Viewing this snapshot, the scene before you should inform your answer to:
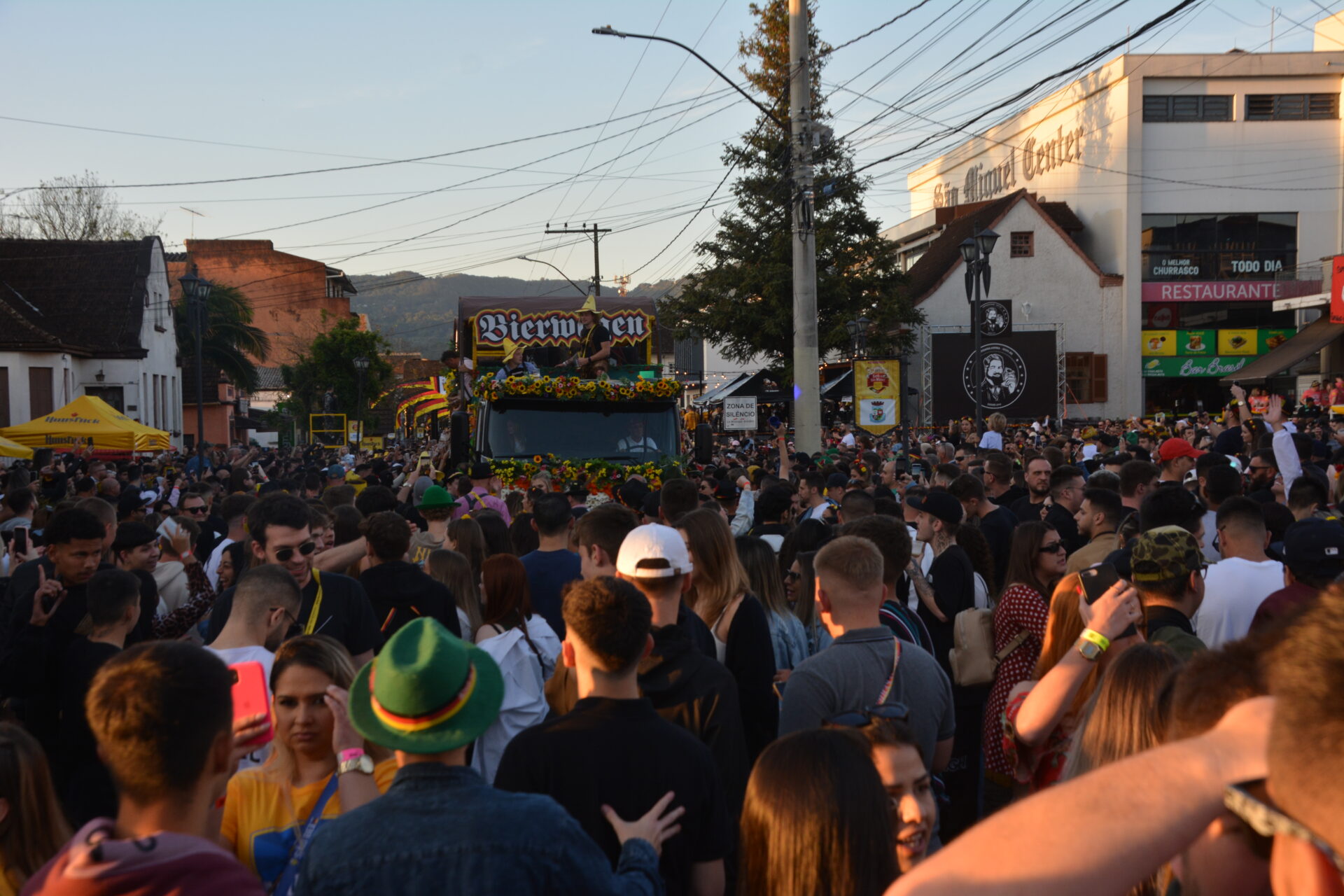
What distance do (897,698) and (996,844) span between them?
2953 mm

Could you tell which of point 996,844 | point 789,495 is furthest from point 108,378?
point 996,844

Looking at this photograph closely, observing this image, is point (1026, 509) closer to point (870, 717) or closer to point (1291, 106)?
point (870, 717)

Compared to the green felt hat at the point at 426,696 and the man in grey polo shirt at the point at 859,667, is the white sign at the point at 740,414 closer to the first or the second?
the man in grey polo shirt at the point at 859,667

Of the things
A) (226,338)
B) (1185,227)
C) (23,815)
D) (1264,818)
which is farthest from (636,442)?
(226,338)

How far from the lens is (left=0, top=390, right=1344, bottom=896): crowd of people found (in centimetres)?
122

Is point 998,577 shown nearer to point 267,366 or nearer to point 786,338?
point 786,338

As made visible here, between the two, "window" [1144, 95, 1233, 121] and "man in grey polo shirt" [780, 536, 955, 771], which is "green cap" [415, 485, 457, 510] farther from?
"window" [1144, 95, 1233, 121]

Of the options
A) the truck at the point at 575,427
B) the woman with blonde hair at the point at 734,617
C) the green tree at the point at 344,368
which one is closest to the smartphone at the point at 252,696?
the woman with blonde hair at the point at 734,617

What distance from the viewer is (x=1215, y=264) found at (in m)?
46.7

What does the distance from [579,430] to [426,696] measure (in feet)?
36.8

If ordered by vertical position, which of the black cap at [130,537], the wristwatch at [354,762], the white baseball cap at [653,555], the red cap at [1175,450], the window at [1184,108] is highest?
the window at [1184,108]

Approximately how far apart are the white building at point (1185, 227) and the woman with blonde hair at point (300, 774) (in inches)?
1699

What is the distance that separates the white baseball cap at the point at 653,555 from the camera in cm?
419

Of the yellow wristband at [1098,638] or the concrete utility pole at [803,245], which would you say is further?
the concrete utility pole at [803,245]
